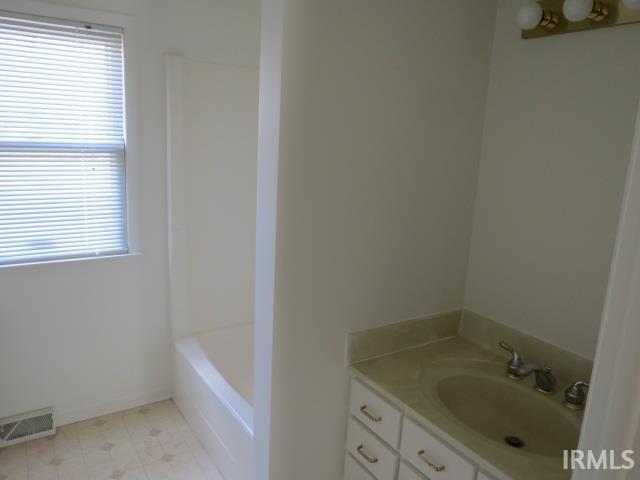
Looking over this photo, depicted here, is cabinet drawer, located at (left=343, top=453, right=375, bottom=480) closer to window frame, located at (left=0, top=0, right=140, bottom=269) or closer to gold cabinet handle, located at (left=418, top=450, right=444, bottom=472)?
gold cabinet handle, located at (left=418, top=450, right=444, bottom=472)

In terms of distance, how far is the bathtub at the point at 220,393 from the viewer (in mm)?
2168

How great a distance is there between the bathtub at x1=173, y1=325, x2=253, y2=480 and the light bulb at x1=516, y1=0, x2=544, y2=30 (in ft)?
6.37

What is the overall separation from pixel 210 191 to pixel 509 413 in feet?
6.86

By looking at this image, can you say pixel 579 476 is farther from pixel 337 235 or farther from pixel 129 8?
pixel 129 8

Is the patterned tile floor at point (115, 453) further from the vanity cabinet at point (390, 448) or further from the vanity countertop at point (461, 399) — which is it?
the vanity countertop at point (461, 399)

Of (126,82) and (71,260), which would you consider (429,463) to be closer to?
(71,260)

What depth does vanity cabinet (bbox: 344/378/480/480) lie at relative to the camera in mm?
1415

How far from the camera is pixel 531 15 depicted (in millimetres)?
1577

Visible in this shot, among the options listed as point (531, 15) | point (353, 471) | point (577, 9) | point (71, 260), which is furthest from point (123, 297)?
point (577, 9)

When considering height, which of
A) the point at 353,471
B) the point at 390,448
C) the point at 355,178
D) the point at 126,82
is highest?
the point at 126,82

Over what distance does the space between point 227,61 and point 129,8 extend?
23.3 inches

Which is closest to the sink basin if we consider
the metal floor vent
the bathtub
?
the bathtub

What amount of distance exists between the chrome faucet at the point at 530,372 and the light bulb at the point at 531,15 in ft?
3.76

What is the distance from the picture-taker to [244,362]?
125 inches
